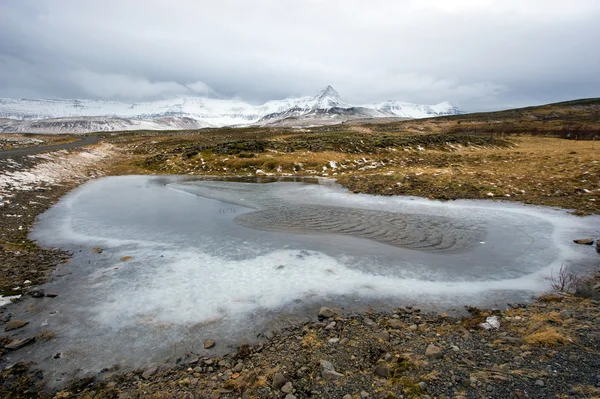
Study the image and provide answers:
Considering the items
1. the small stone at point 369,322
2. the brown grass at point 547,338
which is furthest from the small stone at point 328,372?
the brown grass at point 547,338

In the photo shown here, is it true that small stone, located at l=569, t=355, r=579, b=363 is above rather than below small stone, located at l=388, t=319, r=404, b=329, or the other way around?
above

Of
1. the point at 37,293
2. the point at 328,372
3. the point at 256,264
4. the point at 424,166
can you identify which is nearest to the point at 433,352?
the point at 328,372

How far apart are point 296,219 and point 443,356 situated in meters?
12.4

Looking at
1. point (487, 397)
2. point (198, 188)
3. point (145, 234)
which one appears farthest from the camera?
point (198, 188)

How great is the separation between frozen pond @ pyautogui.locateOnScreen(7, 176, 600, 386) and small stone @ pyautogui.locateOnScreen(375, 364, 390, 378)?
2.74 metres

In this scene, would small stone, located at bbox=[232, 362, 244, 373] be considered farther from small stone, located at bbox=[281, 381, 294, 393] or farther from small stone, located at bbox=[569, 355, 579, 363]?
small stone, located at bbox=[569, 355, 579, 363]

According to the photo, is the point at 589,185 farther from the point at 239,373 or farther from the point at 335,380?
the point at 239,373

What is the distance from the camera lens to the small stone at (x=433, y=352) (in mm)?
6336

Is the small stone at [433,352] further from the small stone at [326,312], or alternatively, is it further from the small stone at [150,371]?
the small stone at [150,371]

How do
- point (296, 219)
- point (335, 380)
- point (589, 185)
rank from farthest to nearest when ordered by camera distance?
point (589, 185) → point (296, 219) → point (335, 380)

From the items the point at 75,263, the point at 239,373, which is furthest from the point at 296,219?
the point at 239,373

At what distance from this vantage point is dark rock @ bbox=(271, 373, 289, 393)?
19.0 feet

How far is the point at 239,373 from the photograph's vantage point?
6.25 m

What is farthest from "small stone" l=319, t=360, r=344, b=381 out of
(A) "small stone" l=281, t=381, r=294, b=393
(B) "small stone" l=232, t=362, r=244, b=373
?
(B) "small stone" l=232, t=362, r=244, b=373
